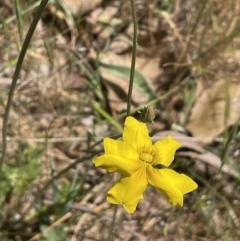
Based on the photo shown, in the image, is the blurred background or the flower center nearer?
the flower center

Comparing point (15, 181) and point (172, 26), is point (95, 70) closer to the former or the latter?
point (172, 26)

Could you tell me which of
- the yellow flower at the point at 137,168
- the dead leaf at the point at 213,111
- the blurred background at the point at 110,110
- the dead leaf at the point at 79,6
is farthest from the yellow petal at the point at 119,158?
the dead leaf at the point at 79,6

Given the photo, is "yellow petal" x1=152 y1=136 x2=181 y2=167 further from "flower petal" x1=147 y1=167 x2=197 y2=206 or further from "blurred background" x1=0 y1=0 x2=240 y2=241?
"blurred background" x1=0 y1=0 x2=240 y2=241

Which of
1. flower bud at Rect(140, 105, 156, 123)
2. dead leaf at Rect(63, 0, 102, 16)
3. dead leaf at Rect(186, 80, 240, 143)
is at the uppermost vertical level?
flower bud at Rect(140, 105, 156, 123)

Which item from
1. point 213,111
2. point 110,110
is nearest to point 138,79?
point 110,110

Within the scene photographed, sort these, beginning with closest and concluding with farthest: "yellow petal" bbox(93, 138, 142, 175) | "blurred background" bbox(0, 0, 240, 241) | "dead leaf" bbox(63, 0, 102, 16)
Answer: "yellow petal" bbox(93, 138, 142, 175) < "blurred background" bbox(0, 0, 240, 241) < "dead leaf" bbox(63, 0, 102, 16)

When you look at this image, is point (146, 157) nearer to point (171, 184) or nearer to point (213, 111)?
point (171, 184)

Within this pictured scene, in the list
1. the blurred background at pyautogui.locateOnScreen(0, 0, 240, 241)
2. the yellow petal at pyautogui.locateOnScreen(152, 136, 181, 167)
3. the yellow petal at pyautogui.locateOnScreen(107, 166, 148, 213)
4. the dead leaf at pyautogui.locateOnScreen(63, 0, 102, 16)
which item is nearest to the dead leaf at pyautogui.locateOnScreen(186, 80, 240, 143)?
the blurred background at pyautogui.locateOnScreen(0, 0, 240, 241)

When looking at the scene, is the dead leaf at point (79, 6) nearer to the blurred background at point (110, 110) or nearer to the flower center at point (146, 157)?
the blurred background at point (110, 110)
